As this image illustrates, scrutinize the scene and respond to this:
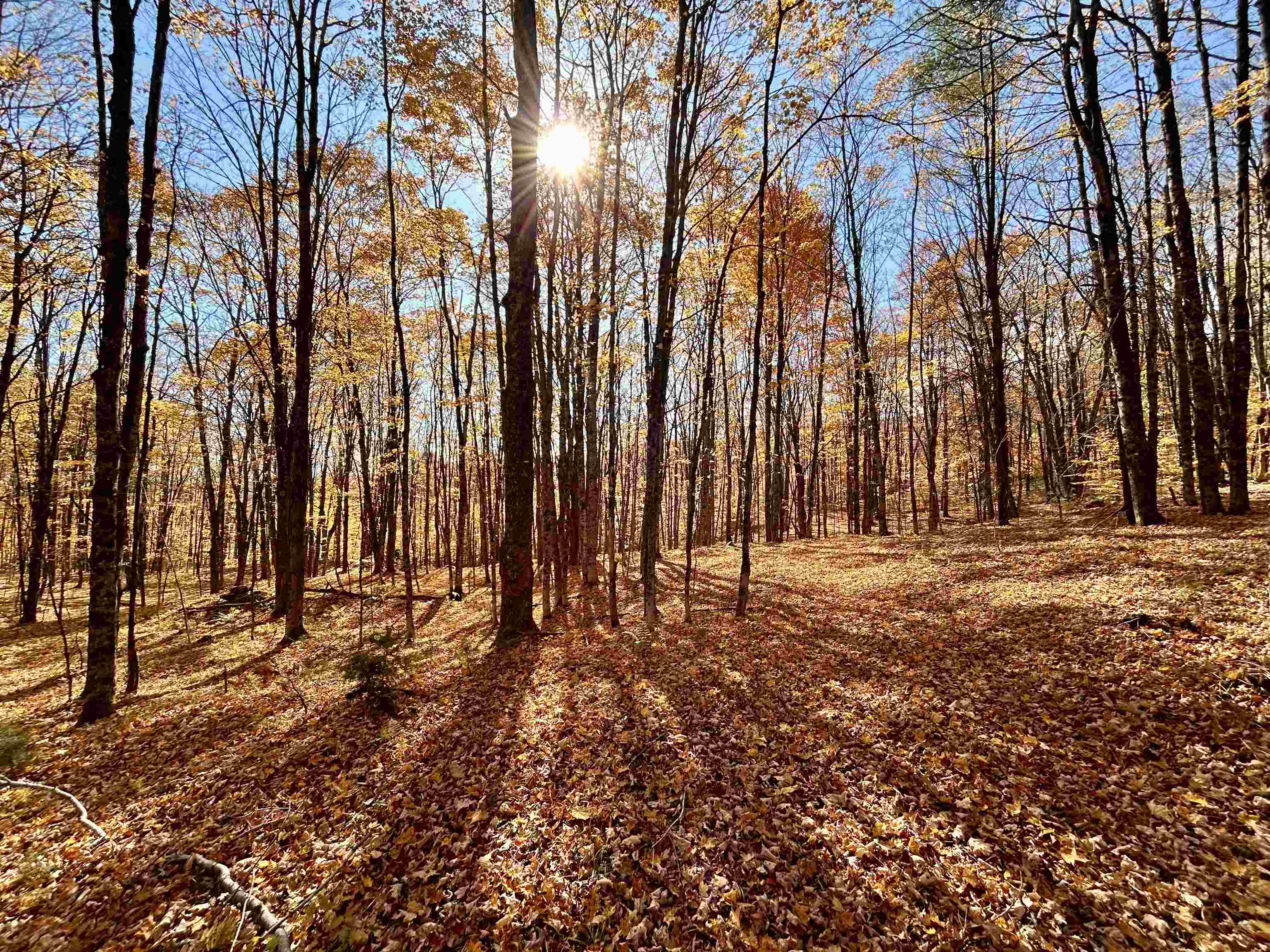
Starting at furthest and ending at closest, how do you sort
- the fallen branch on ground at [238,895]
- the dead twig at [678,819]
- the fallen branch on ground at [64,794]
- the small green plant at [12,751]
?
1. the small green plant at [12,751]
2. the fallen branch on ground at [64,794]
3. the dead twig at [678,819]
4. the fallen branch on ground at [238,895]

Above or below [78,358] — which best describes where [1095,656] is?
below

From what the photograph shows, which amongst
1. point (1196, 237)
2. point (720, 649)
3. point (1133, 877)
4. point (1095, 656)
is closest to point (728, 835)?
point (1133, 877)

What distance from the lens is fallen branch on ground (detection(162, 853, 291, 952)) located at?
2889mm

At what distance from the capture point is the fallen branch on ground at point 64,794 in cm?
388

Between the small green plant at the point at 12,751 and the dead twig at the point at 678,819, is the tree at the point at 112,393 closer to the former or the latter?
the small green plant at the point at 12,751

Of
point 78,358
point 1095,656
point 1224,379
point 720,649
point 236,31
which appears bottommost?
point 720,649

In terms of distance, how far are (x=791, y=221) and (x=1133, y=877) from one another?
1265cm

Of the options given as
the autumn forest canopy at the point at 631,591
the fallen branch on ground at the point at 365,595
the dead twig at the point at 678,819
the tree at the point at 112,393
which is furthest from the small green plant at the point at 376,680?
the fallen branch on ground at the point at 365,595

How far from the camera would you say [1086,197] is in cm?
1184

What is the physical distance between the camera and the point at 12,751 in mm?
5184

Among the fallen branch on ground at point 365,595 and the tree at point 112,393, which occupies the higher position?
the tree at point 112,393

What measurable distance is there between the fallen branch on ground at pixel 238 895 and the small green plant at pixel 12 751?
3643mm

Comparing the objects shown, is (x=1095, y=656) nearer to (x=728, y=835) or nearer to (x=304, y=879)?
(x=728, y=835)

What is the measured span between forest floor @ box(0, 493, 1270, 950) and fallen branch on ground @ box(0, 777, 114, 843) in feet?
0.24
